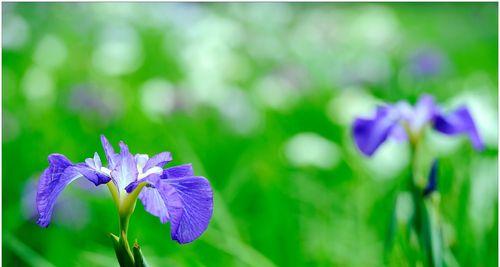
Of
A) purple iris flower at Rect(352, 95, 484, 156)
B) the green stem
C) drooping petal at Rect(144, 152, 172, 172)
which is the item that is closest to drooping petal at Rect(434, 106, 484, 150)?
purple iris flower at Rect(352, 95, 484, 156)

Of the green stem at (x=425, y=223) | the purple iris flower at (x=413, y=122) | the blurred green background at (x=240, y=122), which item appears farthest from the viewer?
the blurred green background at (x=240, y=122)

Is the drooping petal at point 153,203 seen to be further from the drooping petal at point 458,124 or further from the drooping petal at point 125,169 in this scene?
the drooping petal at point 458,124

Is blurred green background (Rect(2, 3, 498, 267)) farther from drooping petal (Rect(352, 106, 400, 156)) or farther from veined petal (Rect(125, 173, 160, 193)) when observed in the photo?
veined petal (Rect(125, 173, 160, 193))

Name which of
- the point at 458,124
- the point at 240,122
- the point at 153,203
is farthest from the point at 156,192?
the point at 240,122

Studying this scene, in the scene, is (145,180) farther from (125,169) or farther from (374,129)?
(374,129)

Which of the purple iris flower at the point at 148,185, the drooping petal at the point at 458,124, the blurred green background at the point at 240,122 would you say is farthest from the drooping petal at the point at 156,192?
the drooping petal at the point at 458,124
